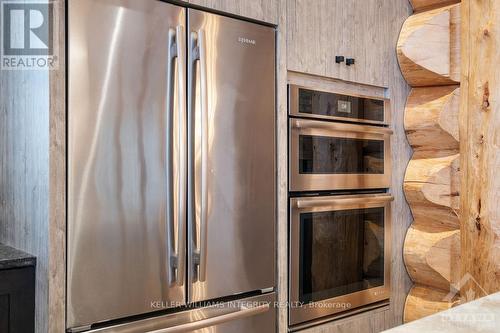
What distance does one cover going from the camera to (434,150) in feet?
8.41

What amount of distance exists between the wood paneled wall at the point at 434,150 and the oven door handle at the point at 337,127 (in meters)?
0.23

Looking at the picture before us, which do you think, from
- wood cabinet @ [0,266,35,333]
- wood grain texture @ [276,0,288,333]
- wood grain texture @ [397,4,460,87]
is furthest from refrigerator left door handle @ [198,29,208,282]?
wood grain texture @ [397,4,460,87]

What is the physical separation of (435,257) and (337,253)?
0.60 metres

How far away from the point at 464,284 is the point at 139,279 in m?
1.73

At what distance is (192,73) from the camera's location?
5.82 ft

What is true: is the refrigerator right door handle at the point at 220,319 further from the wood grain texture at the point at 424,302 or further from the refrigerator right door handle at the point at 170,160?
the wood grain texture at the point at 424,302

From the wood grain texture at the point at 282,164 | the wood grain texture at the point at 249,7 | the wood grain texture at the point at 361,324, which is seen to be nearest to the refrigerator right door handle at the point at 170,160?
the wood grain texture at the point at 249,7

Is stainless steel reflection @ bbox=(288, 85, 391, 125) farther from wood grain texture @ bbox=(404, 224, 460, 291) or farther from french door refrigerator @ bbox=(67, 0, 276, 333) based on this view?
wood grain texture @ bbox=(404, 224, 460, 291)

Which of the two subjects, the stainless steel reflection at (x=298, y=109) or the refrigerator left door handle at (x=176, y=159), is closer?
the refrigerator left door handle at (x=176, y=159)

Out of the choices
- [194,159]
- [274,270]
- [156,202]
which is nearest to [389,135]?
[274,270]

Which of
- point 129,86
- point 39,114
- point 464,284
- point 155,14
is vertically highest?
point 155,14

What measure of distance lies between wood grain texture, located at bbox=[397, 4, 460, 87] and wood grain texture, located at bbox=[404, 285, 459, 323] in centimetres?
115

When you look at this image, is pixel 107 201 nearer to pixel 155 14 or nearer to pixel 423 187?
pixel 155 14

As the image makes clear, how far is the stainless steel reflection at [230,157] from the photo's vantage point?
178 centimetres
